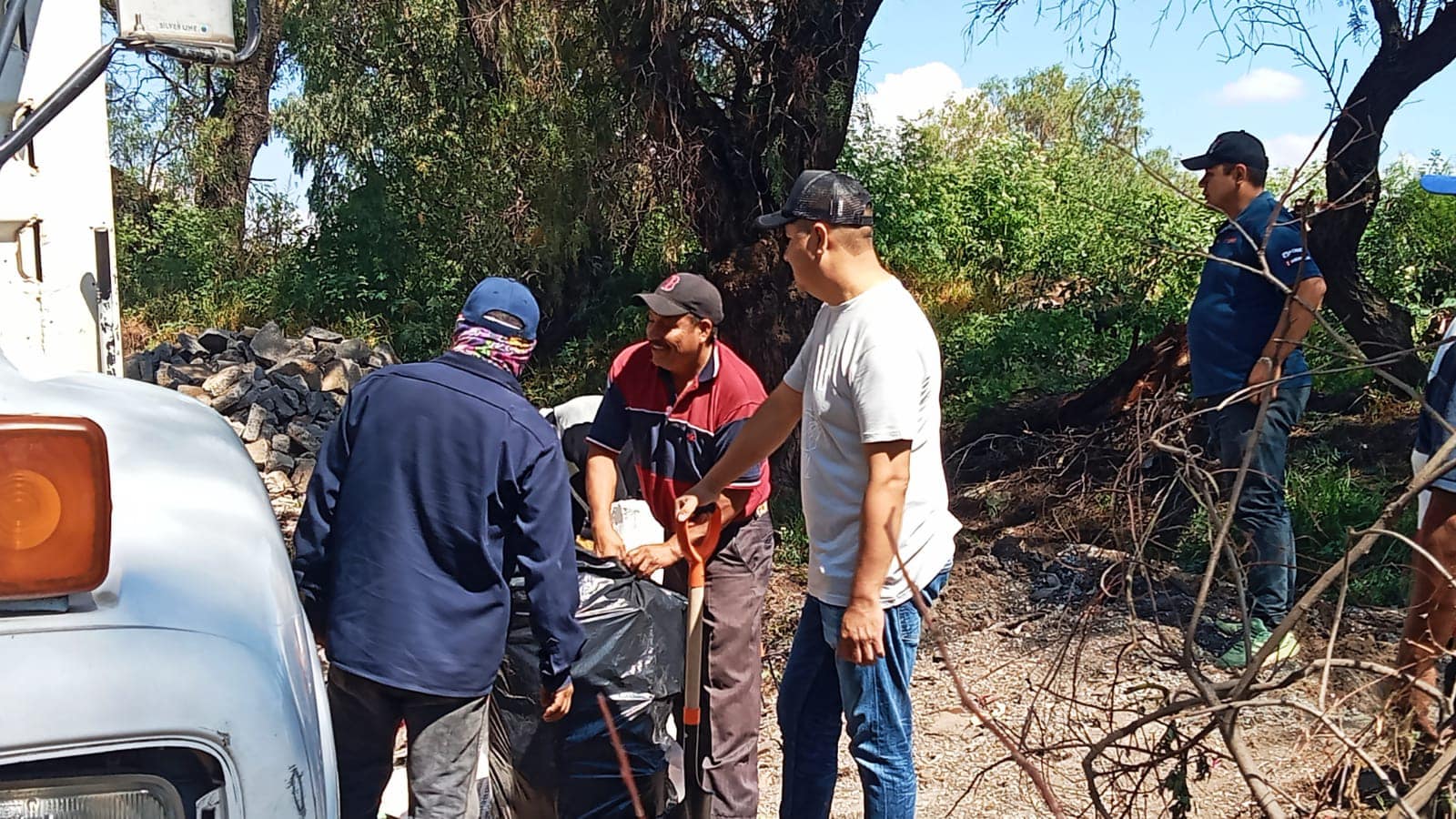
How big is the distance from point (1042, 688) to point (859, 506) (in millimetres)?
670

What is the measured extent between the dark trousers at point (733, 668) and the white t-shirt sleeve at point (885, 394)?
1004mm

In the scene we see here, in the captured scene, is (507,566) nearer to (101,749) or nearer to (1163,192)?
(101,749)

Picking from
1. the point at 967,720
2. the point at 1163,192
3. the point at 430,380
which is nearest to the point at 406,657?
the point at 430,380

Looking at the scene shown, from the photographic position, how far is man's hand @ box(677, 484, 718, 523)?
11.5 ft

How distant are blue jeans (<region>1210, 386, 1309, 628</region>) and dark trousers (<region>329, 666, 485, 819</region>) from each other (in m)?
2.79

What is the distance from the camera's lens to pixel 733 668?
3.69 m

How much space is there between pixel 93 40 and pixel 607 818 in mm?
2519

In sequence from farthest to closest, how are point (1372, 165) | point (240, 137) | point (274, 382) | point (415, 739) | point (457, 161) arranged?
point (240, 137) → point (457, 161) → point (274, 382) → point (1372, 165) → point (415, 739)

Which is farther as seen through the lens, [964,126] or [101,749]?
[964,126]

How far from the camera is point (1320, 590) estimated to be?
7.27 feet

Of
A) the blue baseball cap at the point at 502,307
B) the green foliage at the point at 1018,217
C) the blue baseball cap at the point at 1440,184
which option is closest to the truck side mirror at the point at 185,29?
the blue baseball cap at the point at 502,307

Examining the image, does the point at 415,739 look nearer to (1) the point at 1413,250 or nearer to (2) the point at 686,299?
(2) the point at 686,299

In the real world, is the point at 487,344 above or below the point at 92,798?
above

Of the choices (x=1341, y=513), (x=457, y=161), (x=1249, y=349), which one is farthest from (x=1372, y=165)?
(x=457, y=161)
